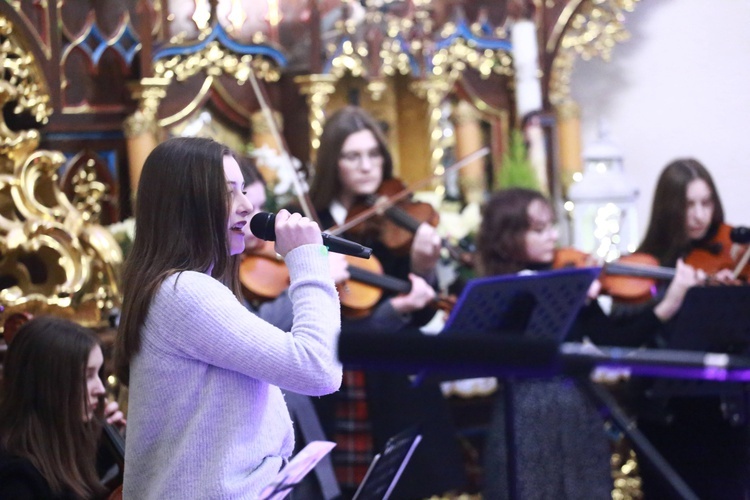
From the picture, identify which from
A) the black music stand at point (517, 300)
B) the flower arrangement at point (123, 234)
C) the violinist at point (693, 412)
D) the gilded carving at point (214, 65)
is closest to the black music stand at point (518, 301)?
the black music stand at point (517, 300)

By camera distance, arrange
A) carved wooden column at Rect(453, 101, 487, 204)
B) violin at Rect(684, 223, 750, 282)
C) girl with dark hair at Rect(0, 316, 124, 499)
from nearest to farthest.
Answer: girl with dark hair at Rect(0, 316, 124, 499)
violin at Rect(684, 223, 750, 282)
carved wooden column at Rect(453, 101, 487, 204)

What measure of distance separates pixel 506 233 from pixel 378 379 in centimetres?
66

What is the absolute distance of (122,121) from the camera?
4242mm

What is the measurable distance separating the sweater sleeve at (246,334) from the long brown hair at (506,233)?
183 centimetres

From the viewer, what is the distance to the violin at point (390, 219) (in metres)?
3.85

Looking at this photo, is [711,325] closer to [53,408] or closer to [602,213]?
[602,213]

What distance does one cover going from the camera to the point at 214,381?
6.55ft

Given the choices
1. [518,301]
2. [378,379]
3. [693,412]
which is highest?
[518,301]

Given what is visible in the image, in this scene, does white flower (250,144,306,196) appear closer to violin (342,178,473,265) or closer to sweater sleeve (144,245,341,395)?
violin (342,178,473,265)

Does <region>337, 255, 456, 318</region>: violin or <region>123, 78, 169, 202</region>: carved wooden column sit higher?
<region>123, 78, 169, 202</region>: carved wooden column

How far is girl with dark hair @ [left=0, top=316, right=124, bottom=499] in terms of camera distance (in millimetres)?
2568

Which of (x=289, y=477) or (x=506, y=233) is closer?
(x=289, y=477)

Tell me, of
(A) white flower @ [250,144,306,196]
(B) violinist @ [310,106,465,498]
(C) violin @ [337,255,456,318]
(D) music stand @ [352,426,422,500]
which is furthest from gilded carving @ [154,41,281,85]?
(D) music stand @ [352,426,422,500]

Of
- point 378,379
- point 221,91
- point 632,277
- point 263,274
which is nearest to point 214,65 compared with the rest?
point 221,91
